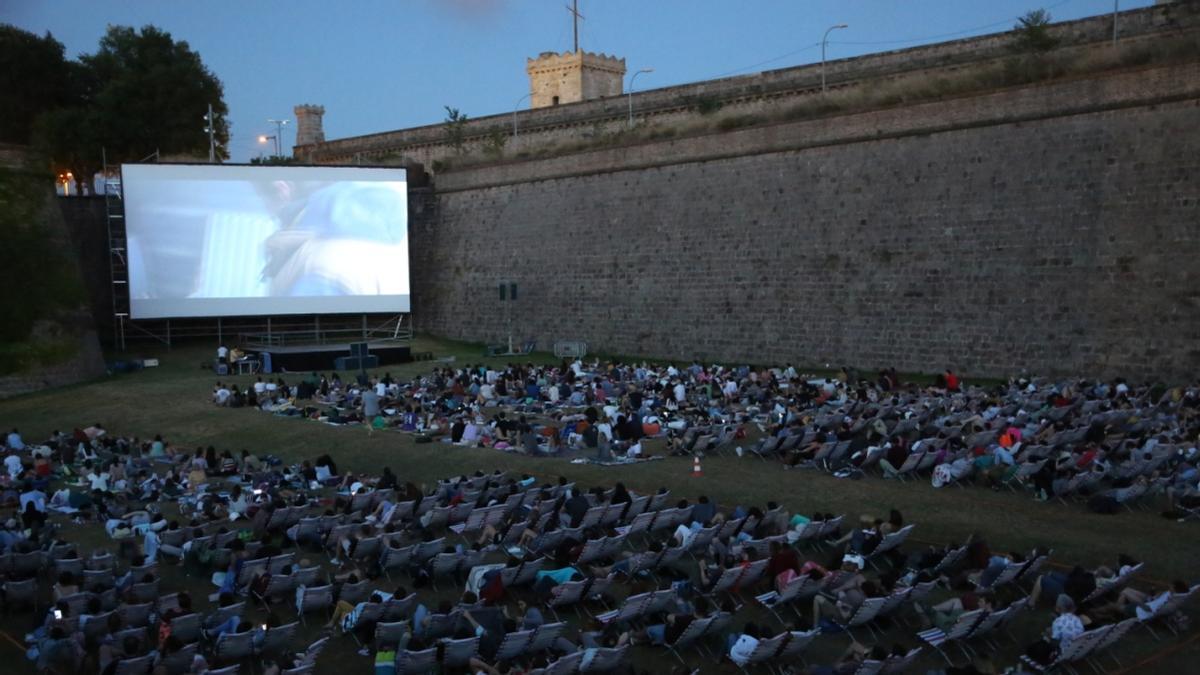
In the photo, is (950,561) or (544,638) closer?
(544,638)

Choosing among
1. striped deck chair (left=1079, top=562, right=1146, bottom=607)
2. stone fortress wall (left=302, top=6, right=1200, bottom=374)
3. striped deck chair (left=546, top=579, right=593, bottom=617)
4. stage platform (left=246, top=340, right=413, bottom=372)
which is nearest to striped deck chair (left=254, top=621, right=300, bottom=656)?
striped deck chair (left=546, top=579, right=593, bottom=617)

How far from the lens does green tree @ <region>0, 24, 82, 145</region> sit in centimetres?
4684

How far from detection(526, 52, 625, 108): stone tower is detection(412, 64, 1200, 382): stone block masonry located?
33149 millimetres

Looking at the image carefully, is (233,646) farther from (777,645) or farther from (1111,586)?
(1111,586)

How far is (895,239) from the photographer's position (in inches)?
1085

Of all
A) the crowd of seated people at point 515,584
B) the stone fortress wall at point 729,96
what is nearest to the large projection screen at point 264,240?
the stone fortress wall at point 729,96

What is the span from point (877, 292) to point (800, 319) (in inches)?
98.5

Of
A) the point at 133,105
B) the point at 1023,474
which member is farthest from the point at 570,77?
the point at 1023,474

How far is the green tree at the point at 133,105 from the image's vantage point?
4441 cm

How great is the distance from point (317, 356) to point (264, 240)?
22.6 ft

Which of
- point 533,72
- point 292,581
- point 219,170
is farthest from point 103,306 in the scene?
point 533,72

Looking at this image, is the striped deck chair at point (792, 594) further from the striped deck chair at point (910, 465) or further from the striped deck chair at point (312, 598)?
the striped deck chair at point (910, 465)

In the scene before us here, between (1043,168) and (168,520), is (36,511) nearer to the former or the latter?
(168,520)

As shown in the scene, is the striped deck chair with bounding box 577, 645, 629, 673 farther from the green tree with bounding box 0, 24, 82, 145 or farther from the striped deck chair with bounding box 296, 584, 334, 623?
the green tree with bounding box 0, 24, 82, 145
